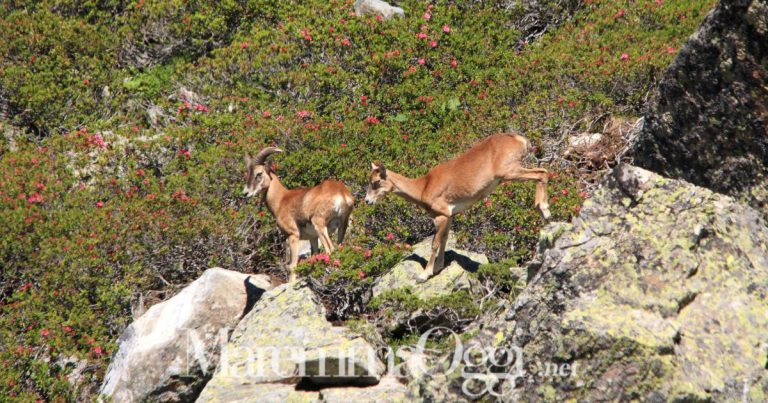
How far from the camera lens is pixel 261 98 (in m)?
19.3

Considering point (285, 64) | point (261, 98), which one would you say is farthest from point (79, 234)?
point (285, 64)

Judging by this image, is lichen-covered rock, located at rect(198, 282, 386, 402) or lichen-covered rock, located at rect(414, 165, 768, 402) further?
lichen-covered rock, located at rect(198, 282, 386, 402)

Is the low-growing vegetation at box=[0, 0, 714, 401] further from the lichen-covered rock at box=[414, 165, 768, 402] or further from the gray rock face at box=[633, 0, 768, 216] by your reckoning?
the lichen-covered rock at box=[414, 165, 768, 402]

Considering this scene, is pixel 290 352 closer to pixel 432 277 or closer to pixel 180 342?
pixel 180 342

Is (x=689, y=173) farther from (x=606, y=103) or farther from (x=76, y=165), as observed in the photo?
(x=76, y=165)

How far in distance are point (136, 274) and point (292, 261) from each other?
2588 millimetres

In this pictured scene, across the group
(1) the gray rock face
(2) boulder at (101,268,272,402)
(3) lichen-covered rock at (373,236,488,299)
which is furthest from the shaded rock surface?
(1) the gray rock face

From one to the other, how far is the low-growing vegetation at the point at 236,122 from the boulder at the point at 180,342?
4.27 ft

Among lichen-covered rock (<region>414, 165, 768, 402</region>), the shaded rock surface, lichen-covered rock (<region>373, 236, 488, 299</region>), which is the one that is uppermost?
lichen-covered rock (<region>414, 165, 768, 402</region>)

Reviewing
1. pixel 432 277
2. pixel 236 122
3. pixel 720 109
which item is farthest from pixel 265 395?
pixel 236 122

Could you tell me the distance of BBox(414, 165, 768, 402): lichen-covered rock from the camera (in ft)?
20.3

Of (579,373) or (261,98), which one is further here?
(261,98)

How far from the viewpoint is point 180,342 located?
11.4m

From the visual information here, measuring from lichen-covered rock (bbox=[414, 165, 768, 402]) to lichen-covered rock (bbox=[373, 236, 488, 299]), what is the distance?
14.4 feet
